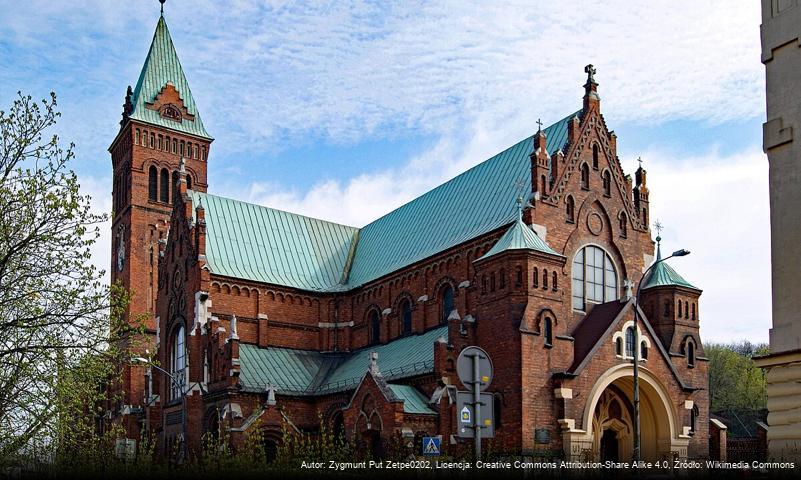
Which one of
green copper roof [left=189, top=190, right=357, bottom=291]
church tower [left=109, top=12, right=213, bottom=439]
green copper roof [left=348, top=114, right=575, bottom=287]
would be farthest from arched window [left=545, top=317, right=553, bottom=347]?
church tower [left=109, top=12, right=213, bottom=439]

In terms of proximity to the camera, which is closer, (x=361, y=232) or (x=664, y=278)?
(x=664, y=278)

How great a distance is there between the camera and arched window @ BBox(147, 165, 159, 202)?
66438 mm

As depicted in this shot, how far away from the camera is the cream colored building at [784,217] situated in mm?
17203

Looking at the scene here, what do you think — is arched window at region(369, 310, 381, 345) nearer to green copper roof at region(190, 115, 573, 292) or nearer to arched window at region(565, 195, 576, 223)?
green copper roof at region(190, 115, 573, 292)

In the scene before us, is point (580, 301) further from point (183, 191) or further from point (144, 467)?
point (144, 467)

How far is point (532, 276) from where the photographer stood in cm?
3950

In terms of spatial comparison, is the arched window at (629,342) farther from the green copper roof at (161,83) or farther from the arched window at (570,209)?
the green copper roof at (161,83)

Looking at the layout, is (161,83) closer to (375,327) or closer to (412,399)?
(375,327)

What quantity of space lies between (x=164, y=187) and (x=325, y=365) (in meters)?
21.3

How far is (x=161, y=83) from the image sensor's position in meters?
70.1

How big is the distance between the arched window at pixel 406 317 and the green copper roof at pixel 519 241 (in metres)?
9.94

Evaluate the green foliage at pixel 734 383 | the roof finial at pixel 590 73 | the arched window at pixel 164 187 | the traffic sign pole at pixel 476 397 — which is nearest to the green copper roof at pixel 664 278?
the roof finial at pixel 590 73

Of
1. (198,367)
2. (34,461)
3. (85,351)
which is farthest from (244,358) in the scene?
(34,461)

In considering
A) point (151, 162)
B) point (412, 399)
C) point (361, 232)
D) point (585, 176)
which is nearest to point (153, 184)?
point (151, 162)
